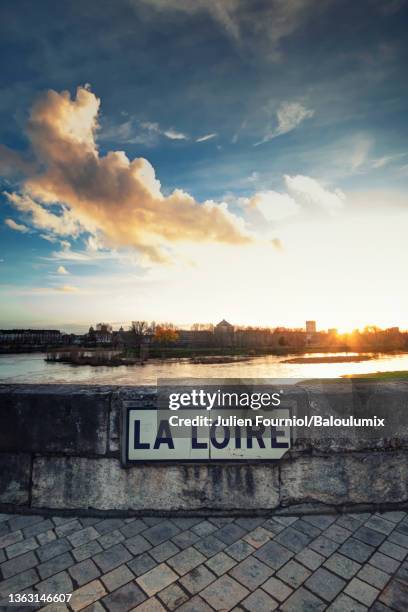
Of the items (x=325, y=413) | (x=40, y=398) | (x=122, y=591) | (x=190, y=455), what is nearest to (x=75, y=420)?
(x=40, y=398)

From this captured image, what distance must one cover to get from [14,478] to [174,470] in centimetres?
111

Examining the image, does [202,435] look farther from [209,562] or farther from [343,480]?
[343,480]

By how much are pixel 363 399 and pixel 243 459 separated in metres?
0.94

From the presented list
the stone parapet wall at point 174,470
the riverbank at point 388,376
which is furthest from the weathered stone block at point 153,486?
the riverbank at point 388,376

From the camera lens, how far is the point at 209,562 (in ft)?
5.95

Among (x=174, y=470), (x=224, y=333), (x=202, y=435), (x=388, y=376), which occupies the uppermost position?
(x=224, y=333)

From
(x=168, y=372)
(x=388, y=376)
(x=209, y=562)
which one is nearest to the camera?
(x=209, y=562)

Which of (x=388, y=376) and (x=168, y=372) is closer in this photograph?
(x=388, y=376)

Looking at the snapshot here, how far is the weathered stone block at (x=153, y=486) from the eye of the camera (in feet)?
7.42

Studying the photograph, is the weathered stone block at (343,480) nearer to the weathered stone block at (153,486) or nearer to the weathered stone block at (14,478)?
the weathered stone block at (153,486)

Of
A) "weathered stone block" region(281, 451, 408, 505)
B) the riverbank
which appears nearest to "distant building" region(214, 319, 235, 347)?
the riverbank

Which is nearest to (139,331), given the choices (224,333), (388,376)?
(224,333)

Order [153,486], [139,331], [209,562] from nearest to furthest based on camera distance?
1. [209,562]
2. [153,486]
3. [139,331]

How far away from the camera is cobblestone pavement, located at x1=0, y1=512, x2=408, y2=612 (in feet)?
5.11
